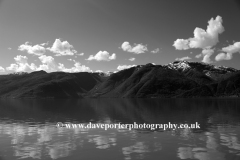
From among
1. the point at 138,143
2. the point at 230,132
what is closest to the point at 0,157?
the point at 138,143

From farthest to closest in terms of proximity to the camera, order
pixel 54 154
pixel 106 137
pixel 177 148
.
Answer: pixel 106 137
pixel 177 148
pixel 54 154

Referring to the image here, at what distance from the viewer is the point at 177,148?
31000 mm

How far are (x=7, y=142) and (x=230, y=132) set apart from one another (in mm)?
42071

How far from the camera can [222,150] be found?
96.6ft

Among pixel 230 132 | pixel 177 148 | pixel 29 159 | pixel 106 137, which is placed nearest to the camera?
pixel 29 159

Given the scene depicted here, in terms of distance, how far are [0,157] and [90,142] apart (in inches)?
523

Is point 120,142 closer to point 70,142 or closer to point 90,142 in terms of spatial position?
point 90,142

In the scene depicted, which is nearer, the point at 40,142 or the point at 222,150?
the point at 222,150

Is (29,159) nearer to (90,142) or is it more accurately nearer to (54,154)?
(54,154)

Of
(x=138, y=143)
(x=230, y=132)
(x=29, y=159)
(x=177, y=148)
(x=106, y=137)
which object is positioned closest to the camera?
(x=29, y=159)

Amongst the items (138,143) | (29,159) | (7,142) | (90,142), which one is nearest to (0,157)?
(29,159)

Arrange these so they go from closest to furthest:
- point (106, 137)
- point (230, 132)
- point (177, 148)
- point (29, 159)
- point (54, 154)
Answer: point (29, 159) < point (54, 154) < point (177, 148) < point (106, 137) < point (230, 132)

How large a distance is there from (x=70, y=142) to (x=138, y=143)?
11.4m

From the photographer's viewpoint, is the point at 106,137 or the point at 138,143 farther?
the point at 106,137
